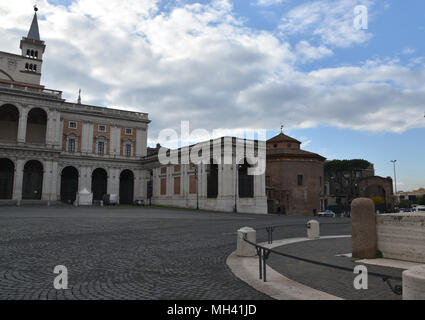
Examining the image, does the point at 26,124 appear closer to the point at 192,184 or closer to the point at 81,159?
the point at 81,159

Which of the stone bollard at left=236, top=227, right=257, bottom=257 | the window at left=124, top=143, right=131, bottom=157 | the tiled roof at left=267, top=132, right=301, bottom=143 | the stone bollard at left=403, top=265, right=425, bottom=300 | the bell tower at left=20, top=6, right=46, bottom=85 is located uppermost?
the bell tower at left=20, top=6, right=46, bottom=85

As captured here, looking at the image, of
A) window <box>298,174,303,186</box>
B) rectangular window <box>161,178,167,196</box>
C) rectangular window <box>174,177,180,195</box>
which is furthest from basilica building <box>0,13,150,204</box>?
window <box>298,174,303,186</box>

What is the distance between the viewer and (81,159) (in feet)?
183

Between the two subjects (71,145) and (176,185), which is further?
(71,145)

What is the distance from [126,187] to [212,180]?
80.6ft

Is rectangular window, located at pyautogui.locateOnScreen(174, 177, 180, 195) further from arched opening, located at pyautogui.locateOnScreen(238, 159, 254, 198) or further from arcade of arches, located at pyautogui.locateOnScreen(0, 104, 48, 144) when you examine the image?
arcade of arches, located at pyautogui.locateOnScreen(0, 104, 48, 144)

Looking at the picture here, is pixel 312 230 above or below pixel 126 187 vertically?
below

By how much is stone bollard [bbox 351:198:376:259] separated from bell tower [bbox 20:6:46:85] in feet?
217

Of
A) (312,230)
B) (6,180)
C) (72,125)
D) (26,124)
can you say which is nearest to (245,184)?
(312,230)

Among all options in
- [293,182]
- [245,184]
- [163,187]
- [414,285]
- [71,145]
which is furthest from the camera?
[71,145]

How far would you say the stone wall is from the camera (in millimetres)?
8664
